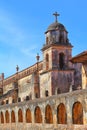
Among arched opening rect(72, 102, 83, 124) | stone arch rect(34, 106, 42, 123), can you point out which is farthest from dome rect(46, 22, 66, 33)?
arched opening rect(72, 102, 83, 124)

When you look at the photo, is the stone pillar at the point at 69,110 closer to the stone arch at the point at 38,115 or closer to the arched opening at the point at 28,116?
the stone arch at the point at 38,115

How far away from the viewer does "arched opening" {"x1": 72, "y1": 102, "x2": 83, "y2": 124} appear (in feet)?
76.8

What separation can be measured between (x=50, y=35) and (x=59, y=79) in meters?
5.37

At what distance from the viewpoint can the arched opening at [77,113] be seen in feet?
76.8

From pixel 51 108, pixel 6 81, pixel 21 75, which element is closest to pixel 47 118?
pixel 51 108

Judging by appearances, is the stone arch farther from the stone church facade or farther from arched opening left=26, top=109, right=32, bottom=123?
arched opening left=26, top=109, right=32, bottom=123

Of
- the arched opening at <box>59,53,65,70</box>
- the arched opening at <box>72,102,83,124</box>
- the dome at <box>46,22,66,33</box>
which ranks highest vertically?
the dome at <box>46,22,66,33</box>

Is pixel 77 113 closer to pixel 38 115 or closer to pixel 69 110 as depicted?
pixel 69 110

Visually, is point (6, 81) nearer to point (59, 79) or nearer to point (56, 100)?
→ point (59, 79)

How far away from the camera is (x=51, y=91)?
4141 cm

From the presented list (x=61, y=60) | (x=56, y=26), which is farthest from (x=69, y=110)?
(x=56, y=26)

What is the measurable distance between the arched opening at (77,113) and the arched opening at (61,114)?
193 cm

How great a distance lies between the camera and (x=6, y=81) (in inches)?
2557

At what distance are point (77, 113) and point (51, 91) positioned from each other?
57.8ft
